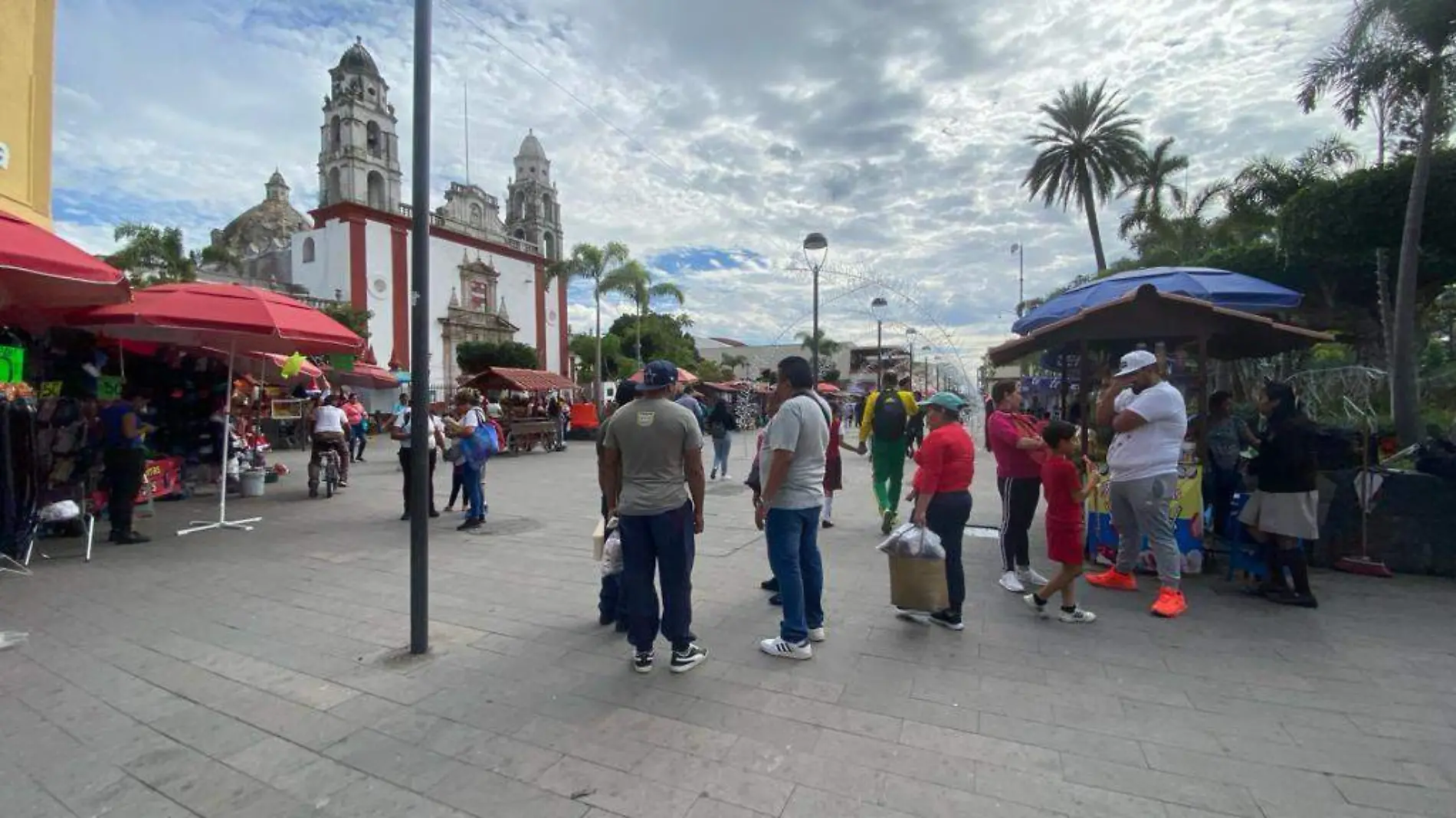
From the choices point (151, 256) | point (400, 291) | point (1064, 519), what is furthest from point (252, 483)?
point (400, 291)

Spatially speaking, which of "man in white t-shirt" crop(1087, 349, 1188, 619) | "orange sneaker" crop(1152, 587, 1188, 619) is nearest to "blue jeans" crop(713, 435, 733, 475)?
"man in white t-shirt" crop(1087, 349, 1188, 619)

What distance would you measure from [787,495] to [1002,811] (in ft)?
6.29

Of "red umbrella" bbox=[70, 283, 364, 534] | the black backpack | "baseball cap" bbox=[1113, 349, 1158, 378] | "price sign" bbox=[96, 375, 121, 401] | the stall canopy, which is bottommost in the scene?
the black backpack

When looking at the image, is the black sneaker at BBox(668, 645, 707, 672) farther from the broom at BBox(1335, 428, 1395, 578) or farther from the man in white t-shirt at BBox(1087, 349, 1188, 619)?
the broom at BBox(1335, 428, 1395, 578)

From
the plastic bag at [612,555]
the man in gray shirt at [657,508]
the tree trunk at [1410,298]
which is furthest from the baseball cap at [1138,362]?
the tree trunk at [1410,298]

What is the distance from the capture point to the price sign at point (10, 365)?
5.78 meters

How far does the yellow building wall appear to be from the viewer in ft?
22.1

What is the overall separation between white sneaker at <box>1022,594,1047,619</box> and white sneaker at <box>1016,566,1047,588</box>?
0.35 metres

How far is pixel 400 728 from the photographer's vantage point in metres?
3.05

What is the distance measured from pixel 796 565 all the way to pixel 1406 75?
415 inches

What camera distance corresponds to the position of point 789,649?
151 inches

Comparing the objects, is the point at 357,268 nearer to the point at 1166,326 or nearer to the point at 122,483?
the point at 122,483

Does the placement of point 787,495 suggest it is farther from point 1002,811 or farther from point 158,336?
point 158,336

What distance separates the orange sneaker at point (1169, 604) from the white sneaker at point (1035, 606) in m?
0.73
